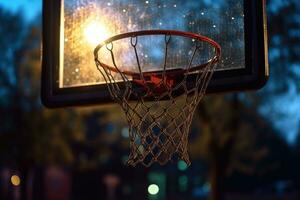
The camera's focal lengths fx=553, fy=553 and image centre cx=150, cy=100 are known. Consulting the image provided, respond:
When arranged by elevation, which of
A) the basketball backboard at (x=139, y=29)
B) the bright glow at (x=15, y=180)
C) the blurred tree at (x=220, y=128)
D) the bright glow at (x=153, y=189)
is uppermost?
the basketball backboard at (x=139, y=29)

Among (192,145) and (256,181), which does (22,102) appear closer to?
(192,145)

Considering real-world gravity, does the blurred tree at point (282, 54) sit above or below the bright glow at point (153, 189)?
above

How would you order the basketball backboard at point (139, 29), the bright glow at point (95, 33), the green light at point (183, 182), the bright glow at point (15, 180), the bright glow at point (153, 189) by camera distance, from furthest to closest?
the green light at point (183, 182) → the bright glow at point (153, 189) → the bright glow at point (15, 180) → the bright glow at point (95, 33) → the basketball backboard at point (139, 29)

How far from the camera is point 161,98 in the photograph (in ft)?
13.1

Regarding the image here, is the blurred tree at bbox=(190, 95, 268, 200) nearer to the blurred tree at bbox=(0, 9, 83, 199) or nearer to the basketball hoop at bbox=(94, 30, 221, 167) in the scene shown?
the blurred tree at bbox=(0, 9, 83, 199)

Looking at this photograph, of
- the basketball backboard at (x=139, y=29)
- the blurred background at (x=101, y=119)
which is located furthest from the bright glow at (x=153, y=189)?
the basketball backboard at (x=139, y=29)

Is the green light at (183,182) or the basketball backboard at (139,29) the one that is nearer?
the basketball backboard at (139,29)

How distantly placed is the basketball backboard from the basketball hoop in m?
0.10

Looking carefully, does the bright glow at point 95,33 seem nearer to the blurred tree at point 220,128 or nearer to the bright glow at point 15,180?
the blurred tree at point 220,128

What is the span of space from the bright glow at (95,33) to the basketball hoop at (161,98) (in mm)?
232

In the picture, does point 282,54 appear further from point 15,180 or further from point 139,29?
point 15,180

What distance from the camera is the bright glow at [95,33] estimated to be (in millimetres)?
4363

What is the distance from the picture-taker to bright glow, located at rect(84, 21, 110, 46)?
4.36 m

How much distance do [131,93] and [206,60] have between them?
60cm
